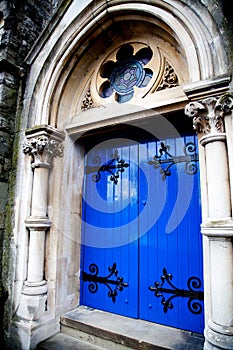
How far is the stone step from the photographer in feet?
6.75

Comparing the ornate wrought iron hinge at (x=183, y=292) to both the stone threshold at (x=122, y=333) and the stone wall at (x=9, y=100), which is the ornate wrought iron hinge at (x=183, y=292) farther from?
the stone wall at (x=9, y=100)

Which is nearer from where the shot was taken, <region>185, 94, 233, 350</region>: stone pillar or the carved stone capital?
<region>185, 94, 233, 350</region>: stone pillar

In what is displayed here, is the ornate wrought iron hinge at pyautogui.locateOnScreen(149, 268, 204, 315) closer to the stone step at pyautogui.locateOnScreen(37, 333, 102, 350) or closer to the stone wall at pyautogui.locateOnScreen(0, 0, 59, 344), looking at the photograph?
the stone step at pyautogui.locateOnScreen(37, 333, 102, 350)

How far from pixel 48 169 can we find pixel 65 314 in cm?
150

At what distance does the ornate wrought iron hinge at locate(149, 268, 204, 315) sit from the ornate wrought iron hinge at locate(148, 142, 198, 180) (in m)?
0.92

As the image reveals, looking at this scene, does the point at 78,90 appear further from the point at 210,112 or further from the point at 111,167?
the point at 210,112

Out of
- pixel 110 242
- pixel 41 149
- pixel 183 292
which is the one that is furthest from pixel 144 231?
pixel 41 149

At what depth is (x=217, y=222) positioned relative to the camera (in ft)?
5.11

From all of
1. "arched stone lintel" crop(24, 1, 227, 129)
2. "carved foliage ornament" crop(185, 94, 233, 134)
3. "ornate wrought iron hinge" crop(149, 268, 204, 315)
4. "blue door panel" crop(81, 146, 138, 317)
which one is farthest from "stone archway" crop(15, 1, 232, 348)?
"ornate wrought iron hinge" crop(149, 268, 204, 315)

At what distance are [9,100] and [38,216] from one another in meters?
1.39

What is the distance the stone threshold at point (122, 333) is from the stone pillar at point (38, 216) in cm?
37

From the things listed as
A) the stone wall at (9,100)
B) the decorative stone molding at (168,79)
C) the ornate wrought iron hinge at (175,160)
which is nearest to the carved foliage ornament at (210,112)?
Answer: the ornate wrought iron hinge at (175,160)

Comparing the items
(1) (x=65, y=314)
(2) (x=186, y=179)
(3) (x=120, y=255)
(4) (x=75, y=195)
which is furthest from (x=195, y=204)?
(1) (x=65, y=314)

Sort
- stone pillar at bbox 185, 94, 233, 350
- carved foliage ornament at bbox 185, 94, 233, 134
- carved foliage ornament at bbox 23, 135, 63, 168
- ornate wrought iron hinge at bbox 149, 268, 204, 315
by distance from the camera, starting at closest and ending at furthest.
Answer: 1. stone pillar at bbox 185, 94, 233, 350
2. carved foliage ornament at bbox 185, 94, 233, 134
3. ornate wrought iron hinge at bbox 149, 268, 204, 315
4. carved foliage ornament at bbox 23, 135, 63, 168
